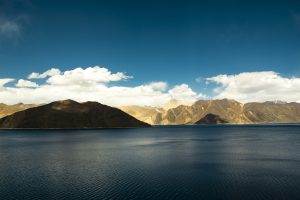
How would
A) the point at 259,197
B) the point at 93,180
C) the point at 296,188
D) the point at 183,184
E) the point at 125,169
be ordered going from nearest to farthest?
1. the point at 259,197
2. the point at 296,188
3. the point at 183,184
4. the point at 93,180
5. the point at 125,169

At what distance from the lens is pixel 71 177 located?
2202 inches

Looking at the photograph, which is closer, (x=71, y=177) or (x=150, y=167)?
(x=71, y=177)

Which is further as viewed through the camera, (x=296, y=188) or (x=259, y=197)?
(x=296, y=188)

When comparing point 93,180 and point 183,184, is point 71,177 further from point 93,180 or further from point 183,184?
point 183,184

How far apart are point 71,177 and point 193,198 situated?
81.1ft

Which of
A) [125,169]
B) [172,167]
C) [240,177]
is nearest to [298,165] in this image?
[240,177]

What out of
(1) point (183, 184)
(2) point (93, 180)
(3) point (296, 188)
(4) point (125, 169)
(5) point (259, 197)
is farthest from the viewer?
(4) point (125, 169)

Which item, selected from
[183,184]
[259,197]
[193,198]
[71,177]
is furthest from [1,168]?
[259,197]

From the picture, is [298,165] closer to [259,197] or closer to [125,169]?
[259,197]

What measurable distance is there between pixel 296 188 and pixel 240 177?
35.1 ft

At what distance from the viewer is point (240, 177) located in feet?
180

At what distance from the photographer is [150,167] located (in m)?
67.8

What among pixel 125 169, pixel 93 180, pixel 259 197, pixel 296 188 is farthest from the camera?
pixel 125 169

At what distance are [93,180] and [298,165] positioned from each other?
4438cm
